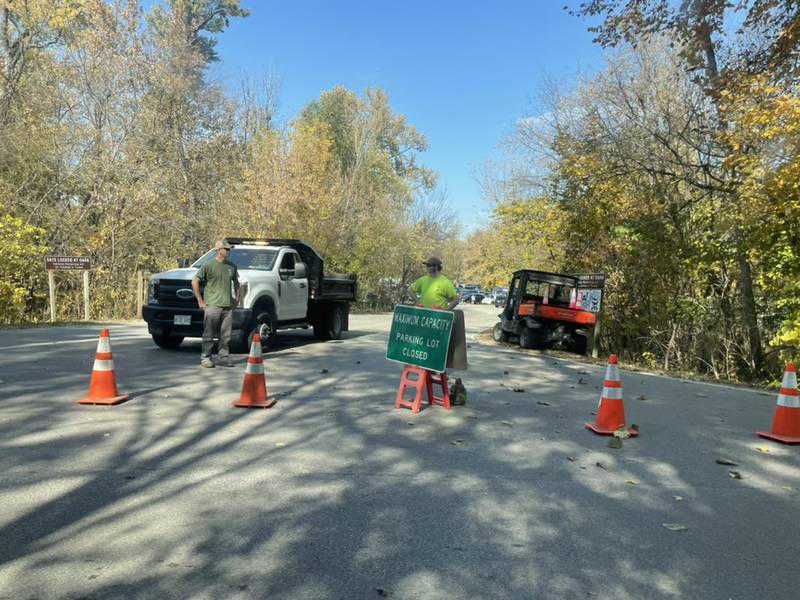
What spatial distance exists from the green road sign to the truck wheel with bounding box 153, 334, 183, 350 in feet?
19.0

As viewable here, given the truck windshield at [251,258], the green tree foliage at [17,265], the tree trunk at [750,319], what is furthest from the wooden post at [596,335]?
the green tree foliage at [17,265]

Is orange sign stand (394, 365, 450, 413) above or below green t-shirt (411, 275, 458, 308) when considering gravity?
below

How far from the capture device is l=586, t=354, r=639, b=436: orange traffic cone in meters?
6.56

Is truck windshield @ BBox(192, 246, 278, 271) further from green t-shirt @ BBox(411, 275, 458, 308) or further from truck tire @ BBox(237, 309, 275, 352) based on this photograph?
green t-shirt @ BBox(411, 275, 458, 308)

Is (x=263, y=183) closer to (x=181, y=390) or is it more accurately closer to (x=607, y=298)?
(x=607, y=298)

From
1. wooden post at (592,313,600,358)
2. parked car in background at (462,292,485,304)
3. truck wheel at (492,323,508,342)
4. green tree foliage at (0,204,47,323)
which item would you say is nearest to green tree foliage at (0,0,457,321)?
green tree foliage at (0,204,47,323)

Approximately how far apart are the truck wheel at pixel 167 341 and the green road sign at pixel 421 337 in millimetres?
5800

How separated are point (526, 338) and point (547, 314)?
95cm

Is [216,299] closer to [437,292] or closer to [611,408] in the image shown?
[437,292]

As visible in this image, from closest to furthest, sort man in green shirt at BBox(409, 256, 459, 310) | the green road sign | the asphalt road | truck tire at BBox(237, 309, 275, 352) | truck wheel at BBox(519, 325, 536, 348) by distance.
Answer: the asphalt road < the green road sign < man in green shirt at BBox(409, 256, 459, 310) < truck tire at BBox(237, 309, 275, 352) < truck wheel at BBox(519, 325, 536, 348)

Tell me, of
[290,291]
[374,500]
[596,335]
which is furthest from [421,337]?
[596,335]

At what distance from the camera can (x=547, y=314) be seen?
18516 mm

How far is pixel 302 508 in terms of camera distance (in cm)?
416

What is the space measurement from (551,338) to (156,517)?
51.8ft
